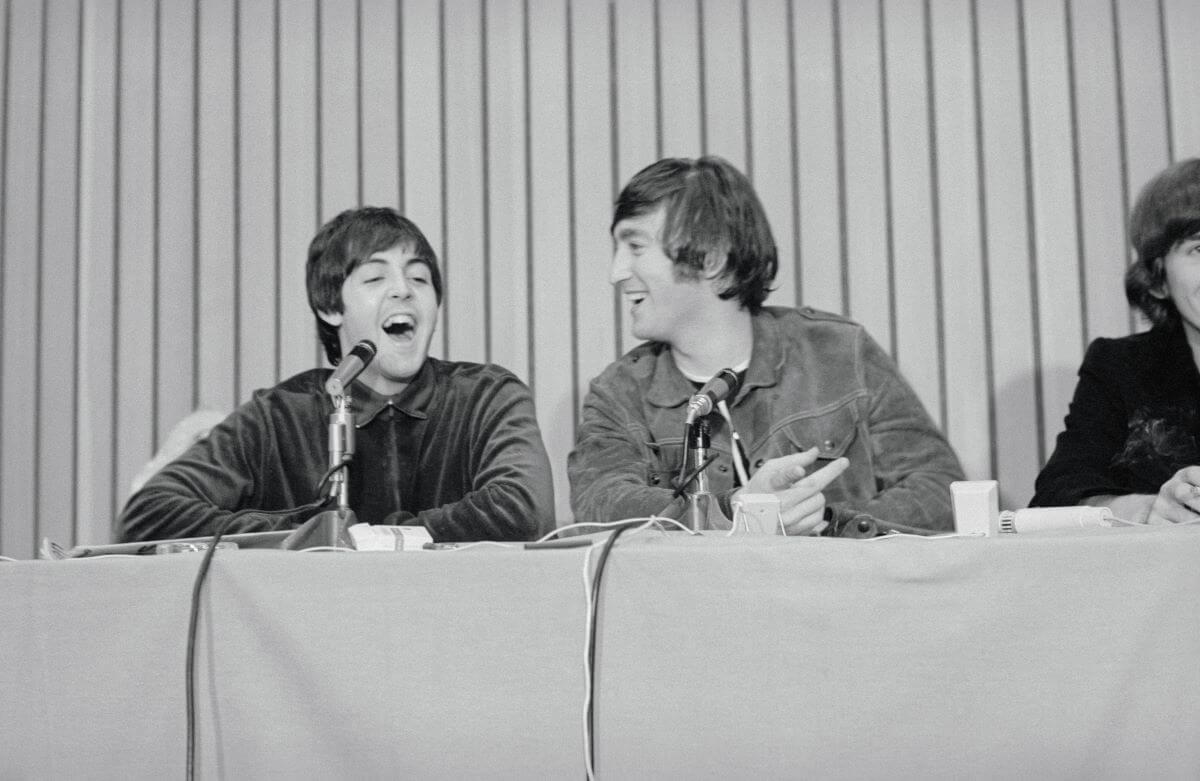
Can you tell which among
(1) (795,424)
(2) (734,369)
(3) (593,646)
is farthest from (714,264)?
(3) (593,646)

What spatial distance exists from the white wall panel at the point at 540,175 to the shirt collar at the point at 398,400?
771 millimetres

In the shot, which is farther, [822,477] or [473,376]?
[473,376]

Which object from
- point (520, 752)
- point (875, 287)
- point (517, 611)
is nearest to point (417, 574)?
point (517, 611)

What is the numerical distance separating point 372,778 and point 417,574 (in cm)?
22

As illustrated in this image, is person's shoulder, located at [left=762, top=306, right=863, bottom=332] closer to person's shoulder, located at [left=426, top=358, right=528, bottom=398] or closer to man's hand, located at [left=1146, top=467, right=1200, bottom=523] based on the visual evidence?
person's shoulder, located at [left=426, top=358, right=528, bottom=398]

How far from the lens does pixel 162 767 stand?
4.94 feet

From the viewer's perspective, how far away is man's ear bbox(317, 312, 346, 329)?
105 inches

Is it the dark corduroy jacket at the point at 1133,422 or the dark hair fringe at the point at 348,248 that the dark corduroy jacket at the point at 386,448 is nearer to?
the dark hair fringe at the point at 348,248

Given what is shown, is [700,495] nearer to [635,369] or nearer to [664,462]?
[664,462]

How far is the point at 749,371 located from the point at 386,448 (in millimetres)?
699

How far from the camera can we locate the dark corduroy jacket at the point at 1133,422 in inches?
95.4

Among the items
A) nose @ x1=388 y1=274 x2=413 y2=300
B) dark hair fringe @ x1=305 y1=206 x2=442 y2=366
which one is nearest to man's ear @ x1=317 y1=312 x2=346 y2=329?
dark hair fringe @ x1=305 y1=206 x2=442 y2=366

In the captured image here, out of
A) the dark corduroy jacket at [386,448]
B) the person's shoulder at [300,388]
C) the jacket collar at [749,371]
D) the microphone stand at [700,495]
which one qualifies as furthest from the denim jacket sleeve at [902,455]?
the person's shoulder at [300,388]

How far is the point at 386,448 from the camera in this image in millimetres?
2596
